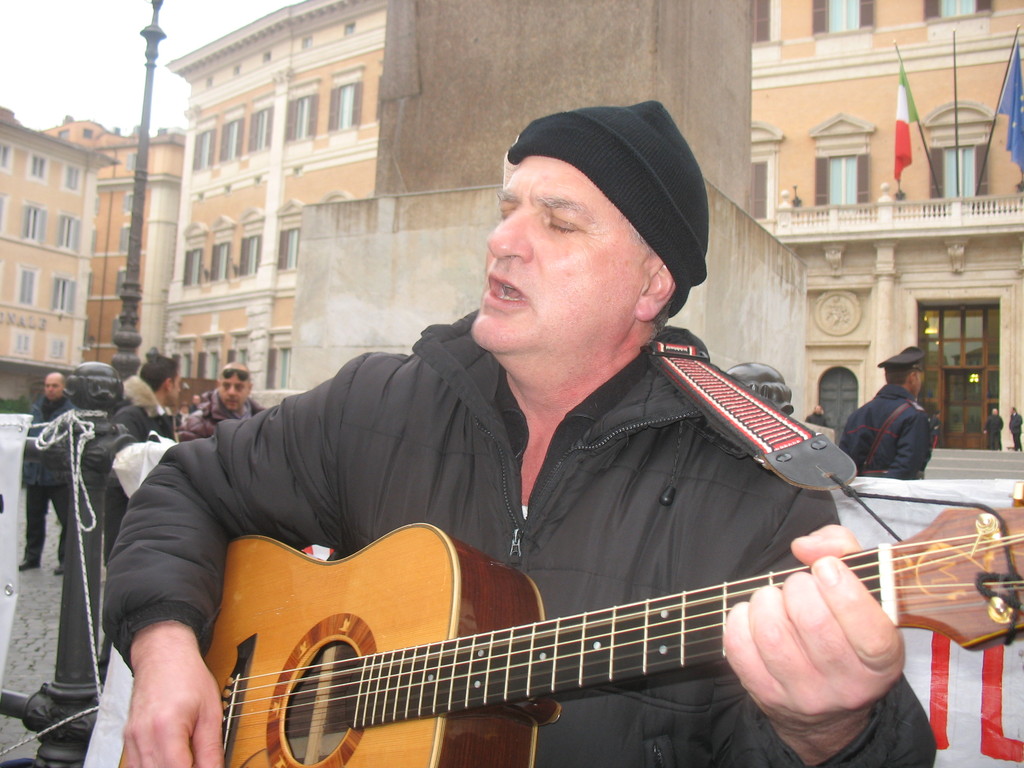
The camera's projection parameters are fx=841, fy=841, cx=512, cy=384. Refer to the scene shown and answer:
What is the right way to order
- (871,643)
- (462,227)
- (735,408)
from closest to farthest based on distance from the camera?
(871,643), (735,408), (462,227)

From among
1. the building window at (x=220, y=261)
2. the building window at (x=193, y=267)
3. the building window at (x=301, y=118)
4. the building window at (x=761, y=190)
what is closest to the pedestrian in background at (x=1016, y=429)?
the building window at (x=761, y=190)

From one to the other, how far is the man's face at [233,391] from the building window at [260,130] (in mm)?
30020

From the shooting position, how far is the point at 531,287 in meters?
2.03

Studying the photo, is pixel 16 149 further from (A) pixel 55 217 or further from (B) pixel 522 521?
(B) pixel 522 521

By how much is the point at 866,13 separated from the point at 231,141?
82.1 feet

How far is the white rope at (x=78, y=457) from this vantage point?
3.00 m

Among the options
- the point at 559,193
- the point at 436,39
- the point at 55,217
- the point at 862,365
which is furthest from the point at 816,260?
the point at 55,217

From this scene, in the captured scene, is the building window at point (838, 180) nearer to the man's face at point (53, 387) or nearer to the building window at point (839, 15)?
the building window at point (839, 15)

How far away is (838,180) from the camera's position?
25.6 m

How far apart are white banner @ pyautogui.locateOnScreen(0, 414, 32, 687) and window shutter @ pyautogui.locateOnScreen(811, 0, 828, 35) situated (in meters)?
27.4

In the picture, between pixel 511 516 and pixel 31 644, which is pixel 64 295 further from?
pixel 511 516

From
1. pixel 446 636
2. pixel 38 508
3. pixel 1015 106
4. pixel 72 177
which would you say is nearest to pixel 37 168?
pixel 72 177

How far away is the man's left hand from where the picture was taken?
1.09m

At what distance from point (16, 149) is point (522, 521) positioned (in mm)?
45637
